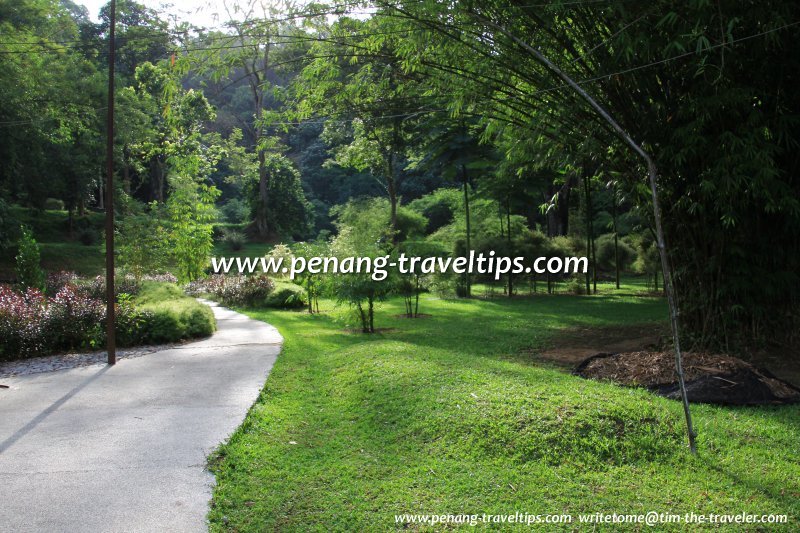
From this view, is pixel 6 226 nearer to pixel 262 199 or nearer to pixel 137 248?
pixel 137 248

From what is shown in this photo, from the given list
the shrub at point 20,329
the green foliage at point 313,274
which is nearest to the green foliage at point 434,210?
the green foliage at point 313,274

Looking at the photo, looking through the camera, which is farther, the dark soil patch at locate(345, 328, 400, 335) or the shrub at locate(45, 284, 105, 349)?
the dark soil patch at locate(345, 328, 400, 335)

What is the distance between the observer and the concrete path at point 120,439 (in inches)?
132

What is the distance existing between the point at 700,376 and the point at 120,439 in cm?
546

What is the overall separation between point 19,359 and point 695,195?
928 cm

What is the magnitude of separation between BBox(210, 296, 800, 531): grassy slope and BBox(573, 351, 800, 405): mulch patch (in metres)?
0.26

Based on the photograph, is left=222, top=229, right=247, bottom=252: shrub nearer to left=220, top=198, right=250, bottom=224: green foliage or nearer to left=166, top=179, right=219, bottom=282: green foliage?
left=220, top=198, right=250, bottom=224: green foliage

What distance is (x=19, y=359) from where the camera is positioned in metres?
8.15

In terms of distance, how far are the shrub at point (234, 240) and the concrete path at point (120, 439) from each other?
986 inches

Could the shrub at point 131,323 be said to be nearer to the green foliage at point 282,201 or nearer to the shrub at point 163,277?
the shrub at point 163,277

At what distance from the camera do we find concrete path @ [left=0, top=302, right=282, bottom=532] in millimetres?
3365

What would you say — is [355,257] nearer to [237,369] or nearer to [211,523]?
[237,369]

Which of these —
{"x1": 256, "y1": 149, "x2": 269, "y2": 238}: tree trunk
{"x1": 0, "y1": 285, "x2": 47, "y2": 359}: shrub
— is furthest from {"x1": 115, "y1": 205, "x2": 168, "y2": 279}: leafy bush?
{"x1": 256, "y1": 149, "x2": 269, "y2": 238}: tree trunk

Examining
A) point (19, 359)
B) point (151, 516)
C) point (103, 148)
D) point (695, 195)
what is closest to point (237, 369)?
point (19, 359)
